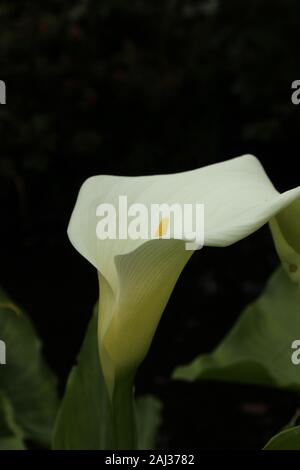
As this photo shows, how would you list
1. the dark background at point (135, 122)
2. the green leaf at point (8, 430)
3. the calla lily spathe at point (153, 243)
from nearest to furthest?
1. the calla lily spathe at point (153, 243)
2. the green leaf at point (8, 430)
3. the dark background at point (135, 122)

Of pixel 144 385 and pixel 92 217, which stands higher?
pixel 92 217

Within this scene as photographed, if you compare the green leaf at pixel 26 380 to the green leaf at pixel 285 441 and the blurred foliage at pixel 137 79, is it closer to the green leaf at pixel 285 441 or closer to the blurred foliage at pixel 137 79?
the green leaf at pixel 285 441

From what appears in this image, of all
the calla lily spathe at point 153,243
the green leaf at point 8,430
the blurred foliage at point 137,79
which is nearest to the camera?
the calla lily spathe at point 153,243

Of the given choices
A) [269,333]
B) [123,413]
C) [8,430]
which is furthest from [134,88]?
[123,413]

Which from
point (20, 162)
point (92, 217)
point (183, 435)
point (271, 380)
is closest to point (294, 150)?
point (20, 162)

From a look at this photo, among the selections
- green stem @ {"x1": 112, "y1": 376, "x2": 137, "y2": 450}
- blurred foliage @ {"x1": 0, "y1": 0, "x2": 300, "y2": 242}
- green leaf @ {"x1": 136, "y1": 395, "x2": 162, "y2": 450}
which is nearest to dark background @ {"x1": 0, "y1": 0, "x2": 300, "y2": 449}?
blurred foliage @ {"x1": 0, "y1": 0, "x2": 300, "y2": 242}

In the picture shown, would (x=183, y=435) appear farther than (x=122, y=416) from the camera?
Yes

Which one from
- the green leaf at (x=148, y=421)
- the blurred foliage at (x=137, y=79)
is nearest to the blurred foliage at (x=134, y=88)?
the blurred foliage at (x=137, y=79)

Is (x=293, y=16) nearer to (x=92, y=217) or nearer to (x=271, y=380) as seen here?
(x=271, y=380)
